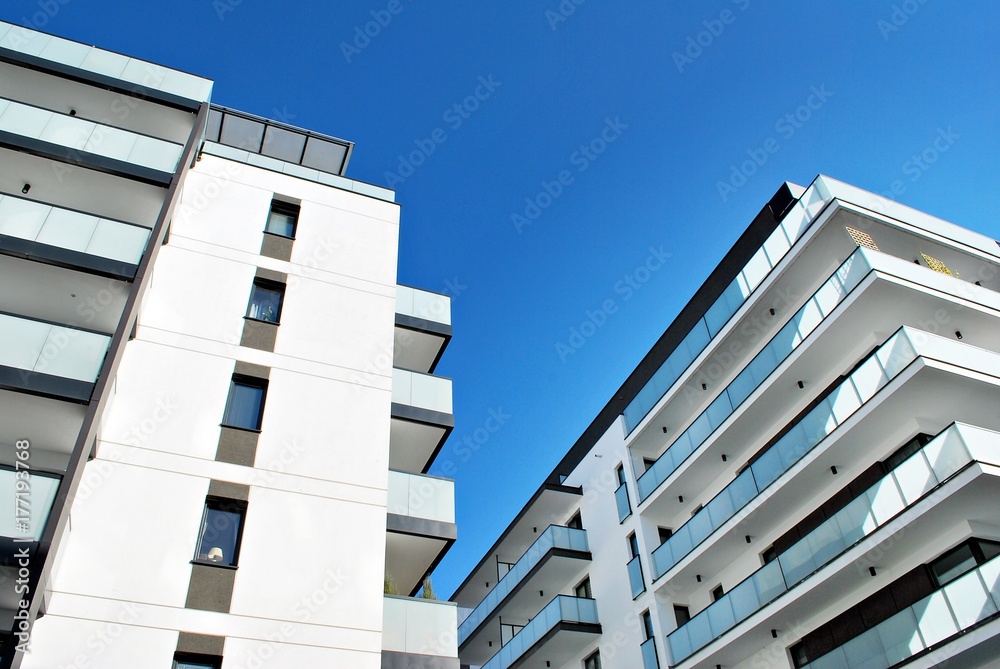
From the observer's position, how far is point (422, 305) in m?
17.9

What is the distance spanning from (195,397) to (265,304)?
117 inches

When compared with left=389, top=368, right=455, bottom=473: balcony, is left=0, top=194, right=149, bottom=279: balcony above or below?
above

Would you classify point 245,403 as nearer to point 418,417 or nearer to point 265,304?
point 265,304

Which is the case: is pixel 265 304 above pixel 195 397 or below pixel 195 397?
above

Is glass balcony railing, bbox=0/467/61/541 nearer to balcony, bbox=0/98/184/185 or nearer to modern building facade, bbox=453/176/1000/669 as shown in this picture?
balcony, bbox=0/98/184/185

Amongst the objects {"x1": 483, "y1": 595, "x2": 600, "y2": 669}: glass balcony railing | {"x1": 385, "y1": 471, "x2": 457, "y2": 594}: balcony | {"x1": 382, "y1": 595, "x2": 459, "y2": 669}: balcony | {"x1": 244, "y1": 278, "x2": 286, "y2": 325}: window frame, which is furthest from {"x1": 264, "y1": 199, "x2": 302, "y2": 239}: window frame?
{"x1": 483, "y1": 595, "x2": 600, "y2": 669}: glass balcony railing

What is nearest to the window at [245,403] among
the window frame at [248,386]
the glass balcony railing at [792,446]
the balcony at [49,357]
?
the window frame at [248,386]

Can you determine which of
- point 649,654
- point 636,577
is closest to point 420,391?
point 649,654

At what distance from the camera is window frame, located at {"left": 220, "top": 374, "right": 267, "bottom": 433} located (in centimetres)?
1322

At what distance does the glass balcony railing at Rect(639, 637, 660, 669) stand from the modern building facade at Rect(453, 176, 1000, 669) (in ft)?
0.23

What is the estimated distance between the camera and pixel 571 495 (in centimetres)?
2975

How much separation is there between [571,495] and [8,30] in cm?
2293

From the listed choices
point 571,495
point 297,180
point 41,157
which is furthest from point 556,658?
point 41,157

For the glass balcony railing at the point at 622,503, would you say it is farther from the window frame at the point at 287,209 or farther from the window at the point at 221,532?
the window at the point at 221,532
